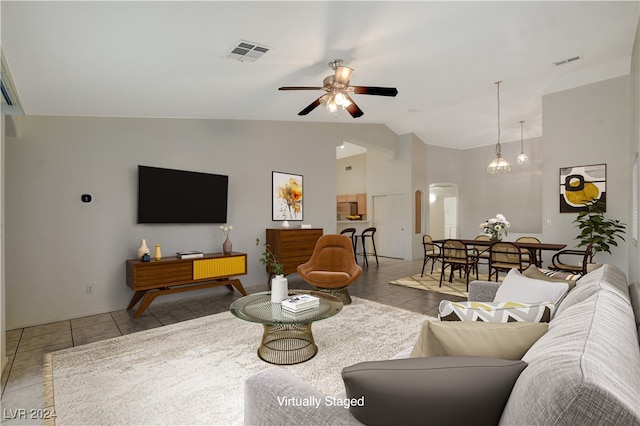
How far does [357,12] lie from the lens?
2.54m

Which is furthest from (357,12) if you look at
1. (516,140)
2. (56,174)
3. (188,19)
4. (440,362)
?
(516,140)

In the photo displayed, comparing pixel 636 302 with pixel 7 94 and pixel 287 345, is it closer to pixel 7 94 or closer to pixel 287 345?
pixel 287 345

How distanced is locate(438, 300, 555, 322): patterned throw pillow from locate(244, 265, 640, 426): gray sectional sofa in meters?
0.24

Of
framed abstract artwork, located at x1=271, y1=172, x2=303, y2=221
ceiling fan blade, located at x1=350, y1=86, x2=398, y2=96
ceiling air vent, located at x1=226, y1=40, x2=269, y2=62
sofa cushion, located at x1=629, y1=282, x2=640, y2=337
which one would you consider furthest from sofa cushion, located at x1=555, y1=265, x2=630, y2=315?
framed abstract artwork, located at x1=271, y1=172, x2=303, y2=221

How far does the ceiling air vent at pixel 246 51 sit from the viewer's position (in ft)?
8.93

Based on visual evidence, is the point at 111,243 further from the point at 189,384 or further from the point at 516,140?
the point at 516,140

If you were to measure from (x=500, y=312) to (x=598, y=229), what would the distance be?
16.1 ft

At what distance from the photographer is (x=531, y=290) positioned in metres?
2.01

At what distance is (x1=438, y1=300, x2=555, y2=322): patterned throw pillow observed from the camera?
1.45 metres

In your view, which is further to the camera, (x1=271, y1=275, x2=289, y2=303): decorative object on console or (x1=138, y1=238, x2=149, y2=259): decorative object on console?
(x1=138, y1=238, x2=149, y2=259): decorative object on console

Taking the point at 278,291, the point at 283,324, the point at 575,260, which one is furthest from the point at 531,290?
the point at 575,260

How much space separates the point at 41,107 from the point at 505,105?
7503 mm

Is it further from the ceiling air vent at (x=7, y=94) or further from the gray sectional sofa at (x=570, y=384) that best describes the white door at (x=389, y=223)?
the ceiling air vent at (x=7, y=94)

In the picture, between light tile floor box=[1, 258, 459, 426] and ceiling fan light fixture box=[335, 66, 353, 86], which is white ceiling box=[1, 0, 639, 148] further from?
light tile floor box=[1, 258, 459, 426]
